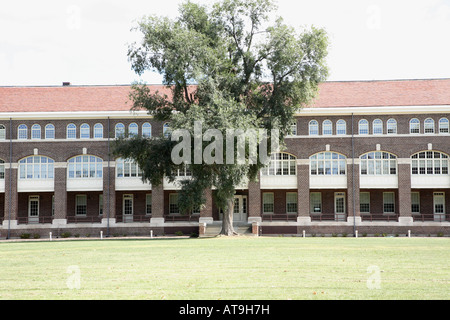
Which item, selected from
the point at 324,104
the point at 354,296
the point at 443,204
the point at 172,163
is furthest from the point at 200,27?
the point at 354,296

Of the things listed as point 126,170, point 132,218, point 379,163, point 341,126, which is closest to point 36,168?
point 126,170

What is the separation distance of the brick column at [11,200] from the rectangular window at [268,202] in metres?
20.4

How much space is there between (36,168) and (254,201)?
17895 millimetres

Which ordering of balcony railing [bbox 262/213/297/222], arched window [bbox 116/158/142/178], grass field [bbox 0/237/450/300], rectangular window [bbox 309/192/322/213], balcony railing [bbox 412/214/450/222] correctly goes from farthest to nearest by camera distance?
rectangular window [bbox 309/192/322/213] → balcony railing [bbox 262/213/297/222] → arched window [bbox 116/158/142/178] → balcony railing [bbox 412/214/450/222] → grass field [bbox 0/237/450/300]

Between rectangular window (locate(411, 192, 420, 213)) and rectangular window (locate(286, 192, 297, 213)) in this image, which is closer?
rectangular window (locate(411, 192, 420, 213))

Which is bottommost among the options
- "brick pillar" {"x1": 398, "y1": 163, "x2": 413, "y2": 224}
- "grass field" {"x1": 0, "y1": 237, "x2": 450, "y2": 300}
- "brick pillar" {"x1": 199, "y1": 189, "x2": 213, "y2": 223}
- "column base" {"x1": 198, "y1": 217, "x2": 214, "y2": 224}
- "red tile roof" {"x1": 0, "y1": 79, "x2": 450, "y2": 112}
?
"grass field" {"x1": 0, "y1": 237, "x2": 450, "y2": 300}

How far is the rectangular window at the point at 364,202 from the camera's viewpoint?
46.3 m

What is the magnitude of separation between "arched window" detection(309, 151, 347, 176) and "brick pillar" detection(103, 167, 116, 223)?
15951 mm

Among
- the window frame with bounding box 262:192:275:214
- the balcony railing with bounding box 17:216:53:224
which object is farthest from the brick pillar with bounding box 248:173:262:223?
the balcony railing with bounding box 17:216:53:224

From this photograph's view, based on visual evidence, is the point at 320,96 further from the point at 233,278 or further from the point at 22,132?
the point at 233,278

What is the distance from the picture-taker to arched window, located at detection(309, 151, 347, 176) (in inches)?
1732

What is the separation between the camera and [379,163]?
1720 inches

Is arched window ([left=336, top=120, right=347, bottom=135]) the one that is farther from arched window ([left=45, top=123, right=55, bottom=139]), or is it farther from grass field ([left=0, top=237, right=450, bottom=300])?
grass field ([left=0, top=237, right=450, bottom=300])

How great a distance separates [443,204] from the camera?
149 feet
